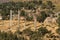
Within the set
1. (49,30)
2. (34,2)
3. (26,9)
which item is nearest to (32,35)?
(49,30)

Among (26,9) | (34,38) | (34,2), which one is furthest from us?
(34,2)

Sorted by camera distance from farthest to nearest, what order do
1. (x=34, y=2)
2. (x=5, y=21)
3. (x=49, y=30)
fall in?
1. (x=34, y=2)
2. (x=5, y=21)
3. (x=49, y=30)

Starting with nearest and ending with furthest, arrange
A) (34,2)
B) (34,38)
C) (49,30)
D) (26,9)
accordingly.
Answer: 1. (34,38)
2. (49,30)
3. (26,9)
4. (34,2)

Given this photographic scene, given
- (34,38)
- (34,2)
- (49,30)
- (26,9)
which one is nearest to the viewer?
(34,38)

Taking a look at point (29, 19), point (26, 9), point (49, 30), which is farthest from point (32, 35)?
point (26, 9)

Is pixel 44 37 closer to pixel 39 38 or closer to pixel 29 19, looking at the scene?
pixel 39 38

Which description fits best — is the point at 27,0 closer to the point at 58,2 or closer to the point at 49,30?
the point at 58,2

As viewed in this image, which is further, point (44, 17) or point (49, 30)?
point (44, 17)

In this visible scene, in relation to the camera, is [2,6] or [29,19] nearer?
[29,19]
